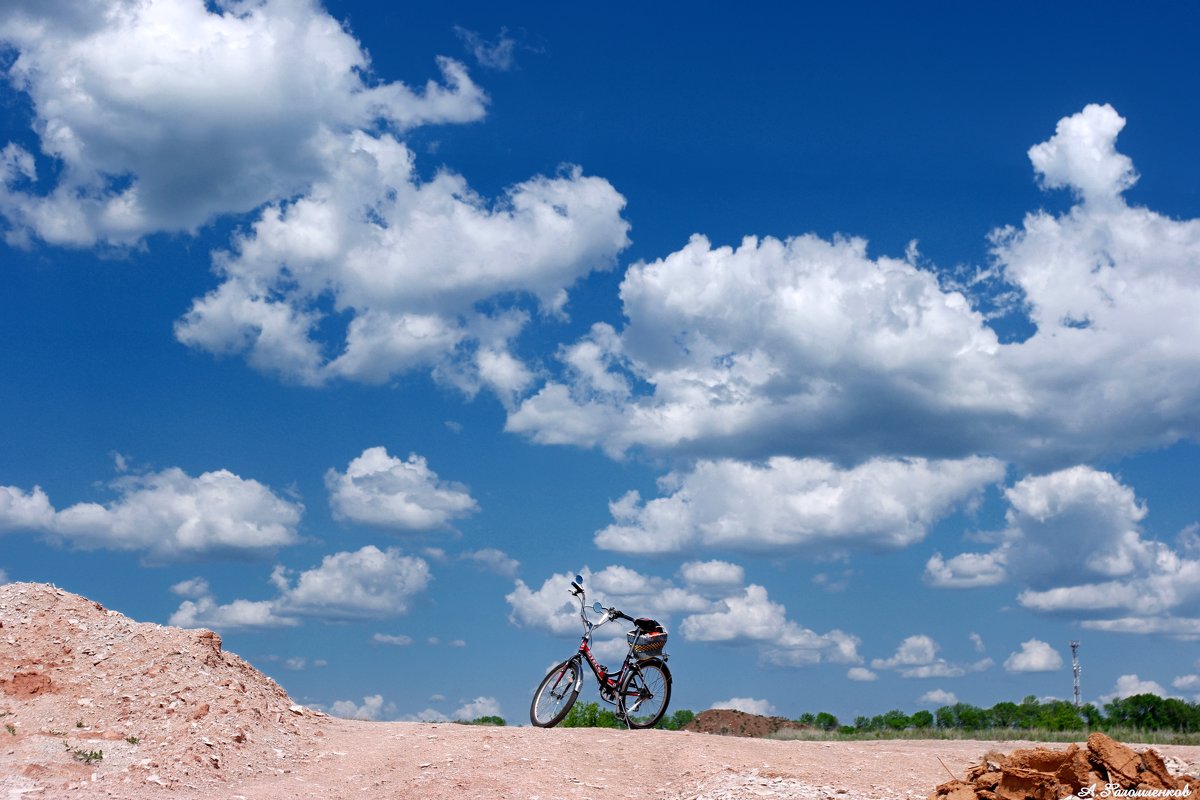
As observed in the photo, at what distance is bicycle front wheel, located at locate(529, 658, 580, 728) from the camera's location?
55.4ft

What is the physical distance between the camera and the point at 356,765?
14250mm

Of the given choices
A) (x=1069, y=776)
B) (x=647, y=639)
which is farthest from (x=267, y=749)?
(x=1069, y=776)

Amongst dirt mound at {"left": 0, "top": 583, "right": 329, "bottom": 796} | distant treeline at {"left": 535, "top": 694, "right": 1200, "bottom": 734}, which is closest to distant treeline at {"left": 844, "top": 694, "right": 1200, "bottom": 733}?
distant treeline at {"left": 535, "top": 694, "right": 1200, "bottom": 734}

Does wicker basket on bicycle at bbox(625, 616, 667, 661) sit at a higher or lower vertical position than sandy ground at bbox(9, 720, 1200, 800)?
higher

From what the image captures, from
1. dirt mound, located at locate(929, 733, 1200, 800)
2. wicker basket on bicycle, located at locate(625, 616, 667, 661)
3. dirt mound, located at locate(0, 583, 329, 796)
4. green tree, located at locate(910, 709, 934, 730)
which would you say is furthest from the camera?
green tree, located at locate(910, 709, 934, 730)

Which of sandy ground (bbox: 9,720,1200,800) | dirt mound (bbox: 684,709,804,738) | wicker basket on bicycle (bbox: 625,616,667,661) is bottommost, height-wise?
sandy ground (bbox: 9,720,1200,800)

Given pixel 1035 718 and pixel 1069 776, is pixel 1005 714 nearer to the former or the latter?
pixel 1035 718

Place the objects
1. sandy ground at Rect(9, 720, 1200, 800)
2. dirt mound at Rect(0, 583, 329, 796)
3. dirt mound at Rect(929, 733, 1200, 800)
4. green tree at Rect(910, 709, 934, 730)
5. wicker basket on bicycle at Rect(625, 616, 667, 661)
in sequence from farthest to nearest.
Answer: green tree at Rect(910, 709, 934, 730)
wicker basket on bicycle at Rect(625, 616, 667, 661)
dirt mound at Rect(0, 583, 329, 796)
sandy ground at Rect(9, 720, 1200, 800)
dirt mound at Rect(929, 733, 1200, 800)

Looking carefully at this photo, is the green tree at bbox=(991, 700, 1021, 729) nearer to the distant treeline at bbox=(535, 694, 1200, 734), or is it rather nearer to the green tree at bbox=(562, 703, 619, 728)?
the distant treeline at bbox=(535, 694, 1200, 734)

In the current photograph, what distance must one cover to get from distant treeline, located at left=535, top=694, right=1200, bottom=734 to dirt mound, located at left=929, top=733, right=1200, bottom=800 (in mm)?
9677

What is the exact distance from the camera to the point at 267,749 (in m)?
14.7

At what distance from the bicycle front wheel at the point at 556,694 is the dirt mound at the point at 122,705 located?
133 inches

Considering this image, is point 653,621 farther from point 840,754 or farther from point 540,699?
point 840,754

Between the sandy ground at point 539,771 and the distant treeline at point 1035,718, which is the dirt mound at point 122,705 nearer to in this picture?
the sandy ground at point 539,771
